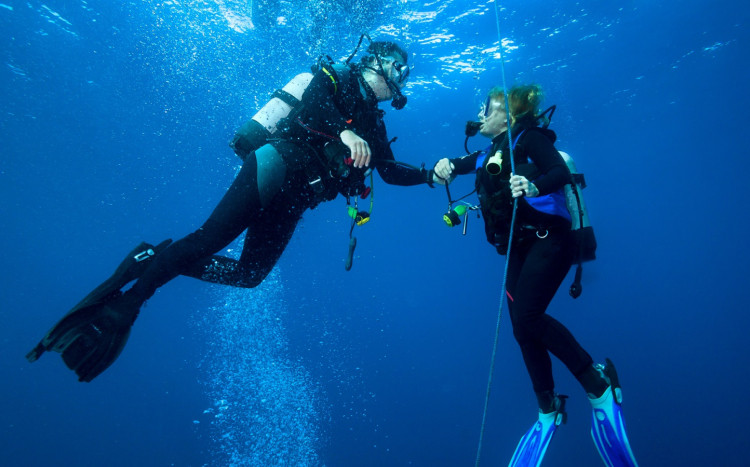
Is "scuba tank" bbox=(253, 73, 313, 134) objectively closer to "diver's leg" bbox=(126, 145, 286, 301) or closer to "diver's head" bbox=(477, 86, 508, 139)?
"diver's leg" bbox=(126, 145, 286, 301)

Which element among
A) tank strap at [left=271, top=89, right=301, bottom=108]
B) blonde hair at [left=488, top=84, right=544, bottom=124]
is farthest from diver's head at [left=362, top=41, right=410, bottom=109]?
blonde hair at [left=488, top=84, right=544, bottom=124]

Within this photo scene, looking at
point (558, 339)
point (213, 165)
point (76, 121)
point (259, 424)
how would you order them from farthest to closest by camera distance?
point (213, 165) → point (76, 121) → point (259, 424) → point (558, 339)

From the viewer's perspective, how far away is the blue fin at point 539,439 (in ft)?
9.94

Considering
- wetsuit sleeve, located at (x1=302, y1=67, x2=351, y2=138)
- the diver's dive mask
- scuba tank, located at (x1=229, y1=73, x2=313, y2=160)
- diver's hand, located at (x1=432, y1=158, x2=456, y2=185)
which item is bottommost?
diver's hand, located at (x1=432, y1=158, x2=456, y2=185)

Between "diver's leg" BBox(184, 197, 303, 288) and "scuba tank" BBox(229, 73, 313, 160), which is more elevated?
"scuba tank" BBox(229, 73, 313, 160)

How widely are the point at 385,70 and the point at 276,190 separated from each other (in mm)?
1738

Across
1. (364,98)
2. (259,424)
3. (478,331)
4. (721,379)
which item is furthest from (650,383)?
(364,98)

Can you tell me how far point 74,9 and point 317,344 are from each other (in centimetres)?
3344

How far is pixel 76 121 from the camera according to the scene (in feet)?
78.7

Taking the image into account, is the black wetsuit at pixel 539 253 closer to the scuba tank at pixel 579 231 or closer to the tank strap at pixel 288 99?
the scuba tank at pixel 579 231

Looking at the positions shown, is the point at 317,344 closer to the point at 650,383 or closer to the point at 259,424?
the point at 259,424

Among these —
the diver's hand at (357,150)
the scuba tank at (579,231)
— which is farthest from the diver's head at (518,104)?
the diver's hand at (357,150)

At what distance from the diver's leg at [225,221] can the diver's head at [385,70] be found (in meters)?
1.37

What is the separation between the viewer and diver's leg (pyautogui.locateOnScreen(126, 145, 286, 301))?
3.06m
